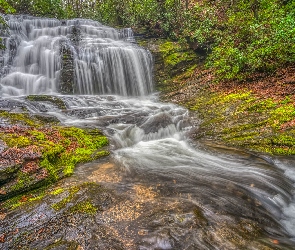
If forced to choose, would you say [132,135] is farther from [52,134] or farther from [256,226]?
[256,226]

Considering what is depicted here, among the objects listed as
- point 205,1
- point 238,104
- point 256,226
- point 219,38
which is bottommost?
point 256,226

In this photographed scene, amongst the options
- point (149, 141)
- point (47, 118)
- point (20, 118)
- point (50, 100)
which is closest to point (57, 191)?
point (20, 118)

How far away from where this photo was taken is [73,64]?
1334 cm

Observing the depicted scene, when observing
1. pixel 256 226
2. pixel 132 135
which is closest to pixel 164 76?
pixel 132 135

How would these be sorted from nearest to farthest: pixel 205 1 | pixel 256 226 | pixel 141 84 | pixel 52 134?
pixel 256 226
pixel 52 134
pixel 141 84
pixel 205 1

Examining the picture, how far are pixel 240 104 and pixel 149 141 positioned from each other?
11.9ft

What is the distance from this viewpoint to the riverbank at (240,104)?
249 inches

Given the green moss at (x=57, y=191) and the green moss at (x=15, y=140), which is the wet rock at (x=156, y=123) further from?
the green moss at (x=57, y=191)

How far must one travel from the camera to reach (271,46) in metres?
9.49

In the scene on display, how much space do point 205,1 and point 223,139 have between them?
14.5 m

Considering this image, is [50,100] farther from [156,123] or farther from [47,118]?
[156,123]

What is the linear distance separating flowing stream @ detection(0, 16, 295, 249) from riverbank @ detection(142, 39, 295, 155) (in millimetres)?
556

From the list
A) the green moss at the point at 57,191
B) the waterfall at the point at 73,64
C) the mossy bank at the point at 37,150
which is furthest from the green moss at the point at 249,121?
the waterfall at the point at 73,64

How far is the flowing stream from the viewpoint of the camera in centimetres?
344
